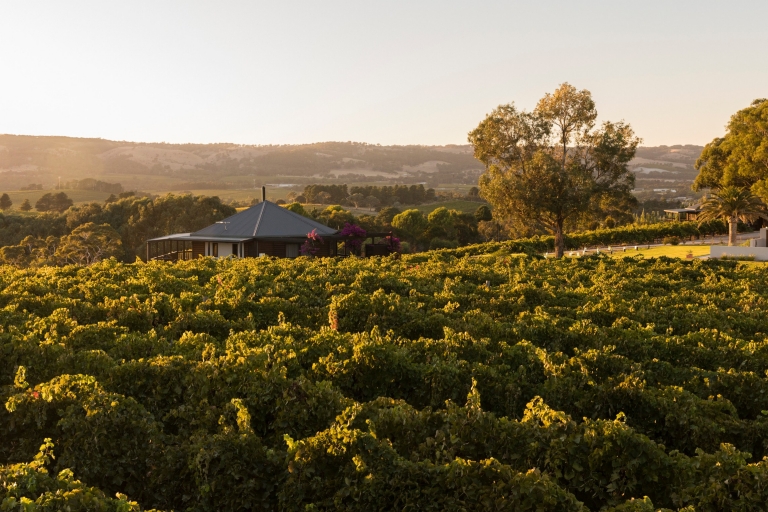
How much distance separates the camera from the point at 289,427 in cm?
905

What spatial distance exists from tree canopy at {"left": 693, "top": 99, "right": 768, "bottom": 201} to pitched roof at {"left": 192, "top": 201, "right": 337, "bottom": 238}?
33.9 metres

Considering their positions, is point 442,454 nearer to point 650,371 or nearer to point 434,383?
point 434,383

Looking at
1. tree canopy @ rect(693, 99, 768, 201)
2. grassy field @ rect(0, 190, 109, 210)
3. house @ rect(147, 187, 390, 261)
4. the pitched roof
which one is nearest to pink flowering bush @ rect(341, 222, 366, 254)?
house @ rect(147, 187, 390, 261)

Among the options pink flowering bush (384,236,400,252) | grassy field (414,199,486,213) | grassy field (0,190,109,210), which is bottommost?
pink flowering bush (384,236,400,252)

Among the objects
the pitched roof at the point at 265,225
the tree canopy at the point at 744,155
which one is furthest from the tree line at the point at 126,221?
the tree canopy at the point at 744,155

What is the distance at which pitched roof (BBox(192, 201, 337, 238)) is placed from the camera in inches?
1740

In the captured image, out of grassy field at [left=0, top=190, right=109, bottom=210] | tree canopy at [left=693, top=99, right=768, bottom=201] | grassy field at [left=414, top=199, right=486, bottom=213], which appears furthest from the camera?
grassy field at [left=0, top=190, right=109, bottom=210]

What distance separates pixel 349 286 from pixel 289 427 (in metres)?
11.4

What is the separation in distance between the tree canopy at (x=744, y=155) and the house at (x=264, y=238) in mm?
30733

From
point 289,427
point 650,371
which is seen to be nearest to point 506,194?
point 650,371

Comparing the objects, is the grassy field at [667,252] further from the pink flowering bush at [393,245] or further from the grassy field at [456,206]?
the grassy field at [456,206]

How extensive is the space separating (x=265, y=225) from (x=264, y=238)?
214cm

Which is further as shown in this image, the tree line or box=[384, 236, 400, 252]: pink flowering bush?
the tree line

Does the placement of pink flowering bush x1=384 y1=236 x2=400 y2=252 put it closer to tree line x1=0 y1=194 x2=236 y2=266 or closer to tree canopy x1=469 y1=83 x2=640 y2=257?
tree canopy x1=469 y1=83 x2=640 y2=257
